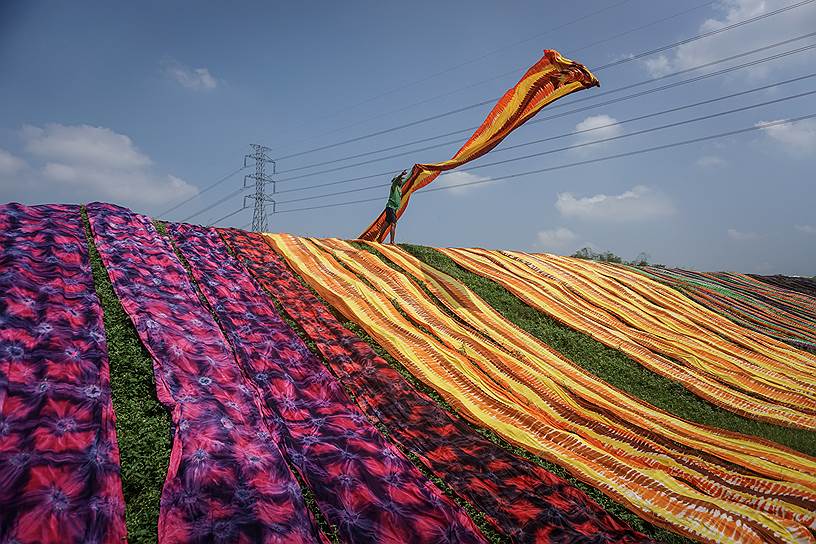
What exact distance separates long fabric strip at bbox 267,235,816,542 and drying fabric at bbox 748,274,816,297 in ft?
36.5

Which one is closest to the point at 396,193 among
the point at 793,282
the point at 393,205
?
the point at 393,205

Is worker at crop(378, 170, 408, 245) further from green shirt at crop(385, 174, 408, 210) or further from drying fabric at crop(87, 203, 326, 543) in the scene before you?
Answer: drying fabric at crop(87, 203, 326, 543)

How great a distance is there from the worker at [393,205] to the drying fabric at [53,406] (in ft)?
20.4

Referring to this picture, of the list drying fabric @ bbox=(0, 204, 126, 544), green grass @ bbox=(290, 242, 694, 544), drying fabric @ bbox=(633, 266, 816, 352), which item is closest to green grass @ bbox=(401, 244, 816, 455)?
green grass @ bbox=(290, 242, 694, 544)

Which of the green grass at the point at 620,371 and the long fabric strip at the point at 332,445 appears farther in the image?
the green grass at the point at 620,371

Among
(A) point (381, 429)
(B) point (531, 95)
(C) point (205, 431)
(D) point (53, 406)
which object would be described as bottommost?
(A) point (381, 429)

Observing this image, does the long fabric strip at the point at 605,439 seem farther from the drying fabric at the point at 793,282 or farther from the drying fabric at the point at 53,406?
the drying fabric at the point at 793,282

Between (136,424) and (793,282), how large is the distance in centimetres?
1631

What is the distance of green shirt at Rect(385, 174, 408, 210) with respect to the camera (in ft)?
34.1

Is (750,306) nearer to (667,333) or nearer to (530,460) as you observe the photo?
(667,333)

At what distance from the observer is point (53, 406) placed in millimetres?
2928

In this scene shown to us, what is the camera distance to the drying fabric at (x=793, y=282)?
1297 cm

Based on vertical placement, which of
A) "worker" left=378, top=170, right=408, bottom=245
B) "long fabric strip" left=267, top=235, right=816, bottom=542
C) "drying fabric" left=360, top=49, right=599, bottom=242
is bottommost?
"long fabric strip" left=267, top=235, right=816, bottom=542

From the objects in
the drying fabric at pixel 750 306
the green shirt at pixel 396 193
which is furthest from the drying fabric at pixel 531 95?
the drying fabric at pixel 750 306
